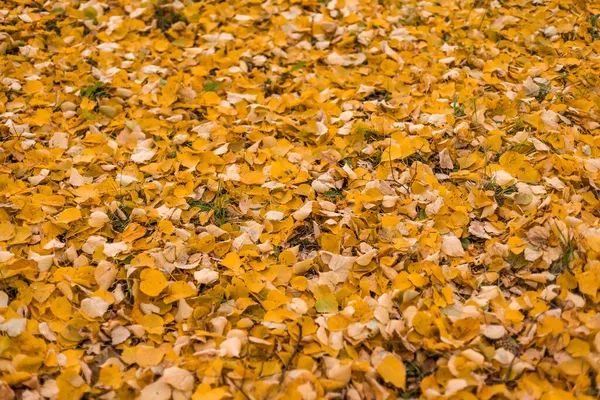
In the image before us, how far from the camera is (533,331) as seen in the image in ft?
5.24

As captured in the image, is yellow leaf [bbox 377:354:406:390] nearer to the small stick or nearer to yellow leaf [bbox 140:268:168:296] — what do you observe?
the small stick

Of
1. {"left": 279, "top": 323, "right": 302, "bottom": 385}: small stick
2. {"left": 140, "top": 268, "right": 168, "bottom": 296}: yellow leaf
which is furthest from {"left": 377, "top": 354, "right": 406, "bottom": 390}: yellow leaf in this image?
{"left": 140, "top": 268, "right": 168, "bottom": 296}: yellow leaf

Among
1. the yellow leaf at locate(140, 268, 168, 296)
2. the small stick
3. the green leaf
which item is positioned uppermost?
the green leaf

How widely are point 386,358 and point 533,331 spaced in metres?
0.44

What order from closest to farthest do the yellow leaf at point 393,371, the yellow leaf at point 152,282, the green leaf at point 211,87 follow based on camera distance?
1. the yellow leaf at point 393,371
2. the yellow leaf at point 152,282
3. the green leaf at point 211,87

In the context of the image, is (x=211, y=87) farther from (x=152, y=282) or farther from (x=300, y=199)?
(x=152, y=282)

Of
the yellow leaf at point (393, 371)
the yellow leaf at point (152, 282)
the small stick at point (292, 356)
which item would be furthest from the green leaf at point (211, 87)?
the yellow leaf at point (393, 371)

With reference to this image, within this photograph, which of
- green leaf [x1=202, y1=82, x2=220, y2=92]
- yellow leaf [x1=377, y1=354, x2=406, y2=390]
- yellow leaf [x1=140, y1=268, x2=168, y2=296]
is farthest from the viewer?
green leaf [x1=202, y1=82, x2=220, y2=92]

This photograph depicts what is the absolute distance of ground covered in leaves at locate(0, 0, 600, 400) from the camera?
1581 mm

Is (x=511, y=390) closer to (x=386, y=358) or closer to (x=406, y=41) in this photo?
(x=386, y=358)

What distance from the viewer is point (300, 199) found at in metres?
2.12

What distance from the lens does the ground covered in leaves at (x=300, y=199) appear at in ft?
5.19

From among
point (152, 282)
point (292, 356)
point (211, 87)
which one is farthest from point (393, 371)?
point (211, 87)

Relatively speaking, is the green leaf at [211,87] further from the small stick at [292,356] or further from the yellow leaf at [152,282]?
the small stick at [292,356]
